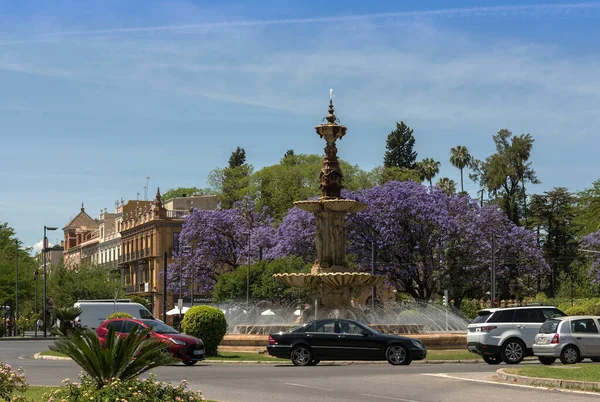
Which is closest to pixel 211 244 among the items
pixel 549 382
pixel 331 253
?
pixel 331 253

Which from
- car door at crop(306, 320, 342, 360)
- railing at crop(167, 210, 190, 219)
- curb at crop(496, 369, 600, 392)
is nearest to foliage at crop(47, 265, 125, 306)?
railing at crop(167, 210, 190, 219)

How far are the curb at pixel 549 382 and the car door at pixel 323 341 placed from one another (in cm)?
699

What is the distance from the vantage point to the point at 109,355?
13.4m

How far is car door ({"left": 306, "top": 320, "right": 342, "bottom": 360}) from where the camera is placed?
28984mm

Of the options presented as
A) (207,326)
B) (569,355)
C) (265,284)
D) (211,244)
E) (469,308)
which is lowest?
(569,355)

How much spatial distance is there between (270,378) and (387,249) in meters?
48.9

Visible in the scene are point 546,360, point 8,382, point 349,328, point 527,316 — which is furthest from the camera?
point 527,316

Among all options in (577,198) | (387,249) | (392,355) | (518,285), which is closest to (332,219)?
(392,355)

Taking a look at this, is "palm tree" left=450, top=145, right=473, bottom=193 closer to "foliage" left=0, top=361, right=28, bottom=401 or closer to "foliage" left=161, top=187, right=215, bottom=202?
"foliage" left=161, top=187, right=215, bottom=202

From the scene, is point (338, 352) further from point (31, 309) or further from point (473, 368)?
point (31, 309)

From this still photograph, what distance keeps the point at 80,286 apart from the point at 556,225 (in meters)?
47.5

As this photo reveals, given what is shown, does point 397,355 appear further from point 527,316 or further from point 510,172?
point 510,172

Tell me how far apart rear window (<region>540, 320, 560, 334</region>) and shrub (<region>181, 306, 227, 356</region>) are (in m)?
11.1

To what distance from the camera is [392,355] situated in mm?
29062
